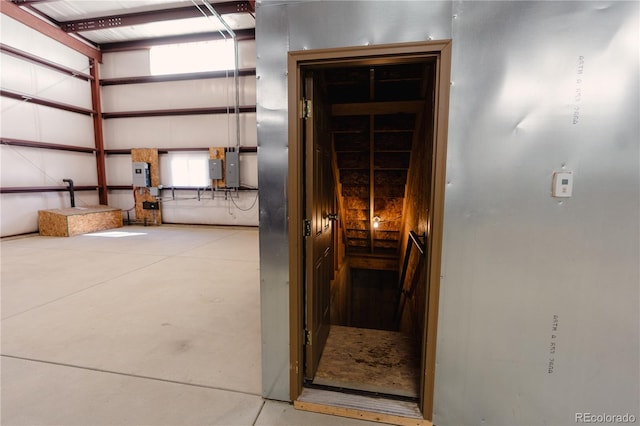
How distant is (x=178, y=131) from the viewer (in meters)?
7.50

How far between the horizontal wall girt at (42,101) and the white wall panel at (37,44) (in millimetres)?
926

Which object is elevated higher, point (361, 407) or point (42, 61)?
point (42, 61)

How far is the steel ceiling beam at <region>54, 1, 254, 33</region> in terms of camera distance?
578 centimetres

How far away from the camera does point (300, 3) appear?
1.44 metres

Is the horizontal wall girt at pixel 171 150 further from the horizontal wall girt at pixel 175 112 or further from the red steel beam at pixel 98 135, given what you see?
the horizontal wall girt at pixel 175 112

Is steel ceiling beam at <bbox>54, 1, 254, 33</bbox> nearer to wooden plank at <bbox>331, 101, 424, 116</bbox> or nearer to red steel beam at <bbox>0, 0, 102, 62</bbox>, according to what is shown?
red steel beam at <bbox>0, 0, 102, 62</bbox>

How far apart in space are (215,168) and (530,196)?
695 cm

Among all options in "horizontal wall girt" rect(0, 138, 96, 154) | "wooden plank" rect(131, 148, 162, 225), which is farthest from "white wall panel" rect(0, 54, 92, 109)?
"wooden plank" rect(131, 148, 162, 225)

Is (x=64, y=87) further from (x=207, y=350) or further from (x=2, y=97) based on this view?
(x=207, y=350)

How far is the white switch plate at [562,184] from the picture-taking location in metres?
1.28

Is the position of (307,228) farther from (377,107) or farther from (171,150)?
(171,150)

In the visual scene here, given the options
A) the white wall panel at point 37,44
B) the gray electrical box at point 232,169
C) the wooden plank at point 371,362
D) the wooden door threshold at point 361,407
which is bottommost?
the wooden plank at point 371,362

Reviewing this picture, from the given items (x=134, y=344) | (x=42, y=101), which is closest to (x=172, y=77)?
(x=42, y=101)

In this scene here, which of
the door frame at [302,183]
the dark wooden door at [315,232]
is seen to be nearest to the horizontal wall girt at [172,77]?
the dark wooden door at [315,232]
